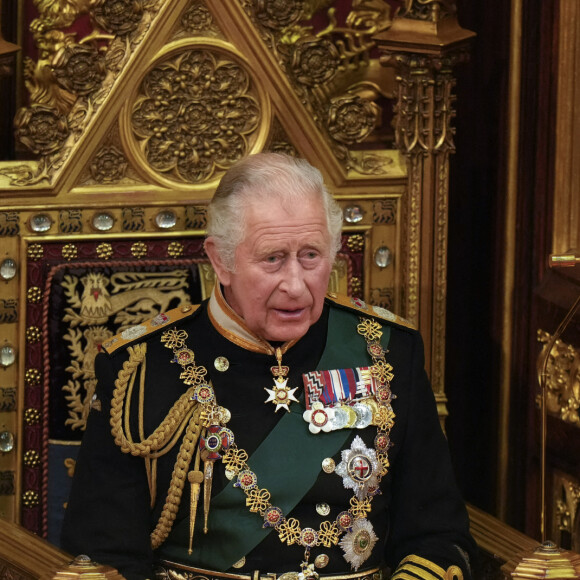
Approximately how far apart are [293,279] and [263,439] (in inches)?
14.0

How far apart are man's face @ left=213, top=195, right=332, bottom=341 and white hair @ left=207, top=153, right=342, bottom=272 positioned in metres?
0.02

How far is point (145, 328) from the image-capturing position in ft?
9.52

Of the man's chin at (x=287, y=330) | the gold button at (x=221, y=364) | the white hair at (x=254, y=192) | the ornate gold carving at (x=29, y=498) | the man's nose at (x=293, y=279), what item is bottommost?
the ornate gold carving at (x=29, y=498)

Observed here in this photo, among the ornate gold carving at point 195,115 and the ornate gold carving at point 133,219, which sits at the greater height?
the ornate gold carving at point 195,115

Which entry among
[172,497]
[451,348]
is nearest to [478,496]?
[451,348]

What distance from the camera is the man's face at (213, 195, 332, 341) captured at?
2.70 metres

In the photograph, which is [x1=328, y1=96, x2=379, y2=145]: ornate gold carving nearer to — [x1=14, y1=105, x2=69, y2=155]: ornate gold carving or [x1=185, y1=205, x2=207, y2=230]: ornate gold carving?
[x1=185, y1=205, x2=207, y2=230]: ornate gold carving

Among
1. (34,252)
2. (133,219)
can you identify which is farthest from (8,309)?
(133,219)

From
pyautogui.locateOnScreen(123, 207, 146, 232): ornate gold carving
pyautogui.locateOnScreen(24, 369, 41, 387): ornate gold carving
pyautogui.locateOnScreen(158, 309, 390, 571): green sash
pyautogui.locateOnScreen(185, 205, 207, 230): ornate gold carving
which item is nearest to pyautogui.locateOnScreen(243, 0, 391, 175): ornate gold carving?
pyautogui.locateOnScreen(185, 205, 207, 230): ornate gold carving

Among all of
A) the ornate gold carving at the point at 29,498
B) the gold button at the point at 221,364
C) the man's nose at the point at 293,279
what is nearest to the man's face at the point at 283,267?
the man's nose at the point at 293,279

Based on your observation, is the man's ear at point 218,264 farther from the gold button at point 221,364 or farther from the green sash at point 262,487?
the green sash at point 262,487

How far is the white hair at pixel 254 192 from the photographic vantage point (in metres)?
2.72

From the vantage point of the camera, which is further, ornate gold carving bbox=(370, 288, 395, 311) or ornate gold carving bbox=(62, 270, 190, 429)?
ornate gold carving bbox=(370, 288, 395, 311)

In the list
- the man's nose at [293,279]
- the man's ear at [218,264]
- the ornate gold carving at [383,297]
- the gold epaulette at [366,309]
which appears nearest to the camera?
the man's nose at [293,279]
